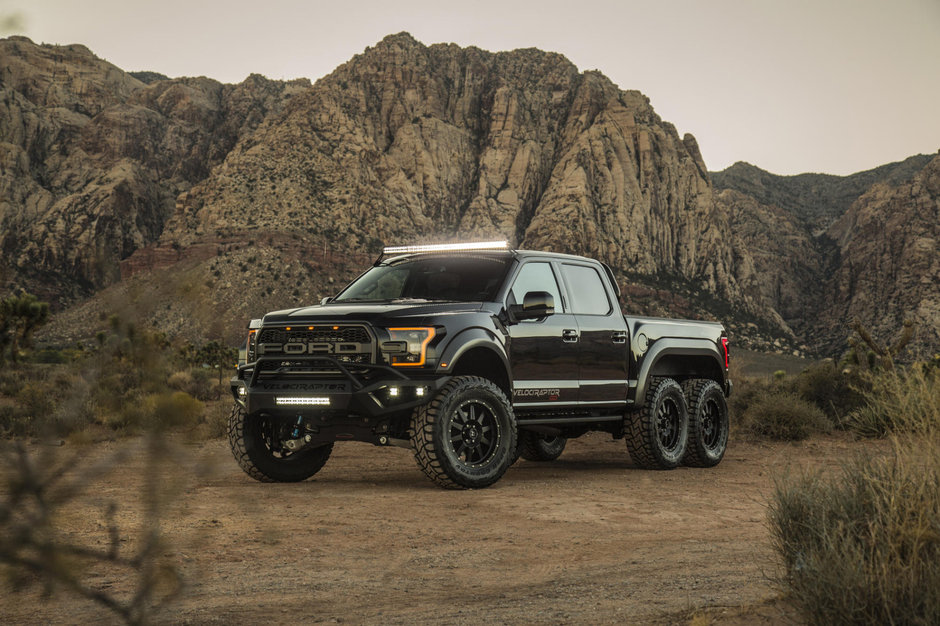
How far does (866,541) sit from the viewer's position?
14.1 ft

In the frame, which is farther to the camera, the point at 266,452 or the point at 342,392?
the point at 266,452

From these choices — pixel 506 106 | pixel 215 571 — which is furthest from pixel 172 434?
Result: pixel 506 106

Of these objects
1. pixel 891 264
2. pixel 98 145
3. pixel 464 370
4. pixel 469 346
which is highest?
pixel 98 145

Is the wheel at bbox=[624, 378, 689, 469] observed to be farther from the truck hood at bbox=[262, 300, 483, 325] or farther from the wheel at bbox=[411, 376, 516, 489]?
the truck hood at bbox=[262, 300, 483, 325]

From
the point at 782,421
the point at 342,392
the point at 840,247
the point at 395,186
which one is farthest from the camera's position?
the point at 840,247

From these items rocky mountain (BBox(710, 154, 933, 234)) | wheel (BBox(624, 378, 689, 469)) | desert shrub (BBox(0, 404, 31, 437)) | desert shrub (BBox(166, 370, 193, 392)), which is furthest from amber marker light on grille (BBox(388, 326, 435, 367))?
rocky mountain (BBox(710, 154, 933, 234))

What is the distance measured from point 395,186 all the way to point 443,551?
101541 mm

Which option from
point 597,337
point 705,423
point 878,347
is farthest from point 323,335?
point 878,347

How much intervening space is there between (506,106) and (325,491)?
391 ft

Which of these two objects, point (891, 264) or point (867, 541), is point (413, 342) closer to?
point (867, 541)

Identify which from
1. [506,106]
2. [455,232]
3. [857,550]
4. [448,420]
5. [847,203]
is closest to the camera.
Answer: [857,550]

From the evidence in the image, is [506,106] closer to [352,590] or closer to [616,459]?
[616,459]

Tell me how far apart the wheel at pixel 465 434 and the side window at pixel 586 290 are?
1977 millimetres

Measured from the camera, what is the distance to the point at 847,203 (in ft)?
480
